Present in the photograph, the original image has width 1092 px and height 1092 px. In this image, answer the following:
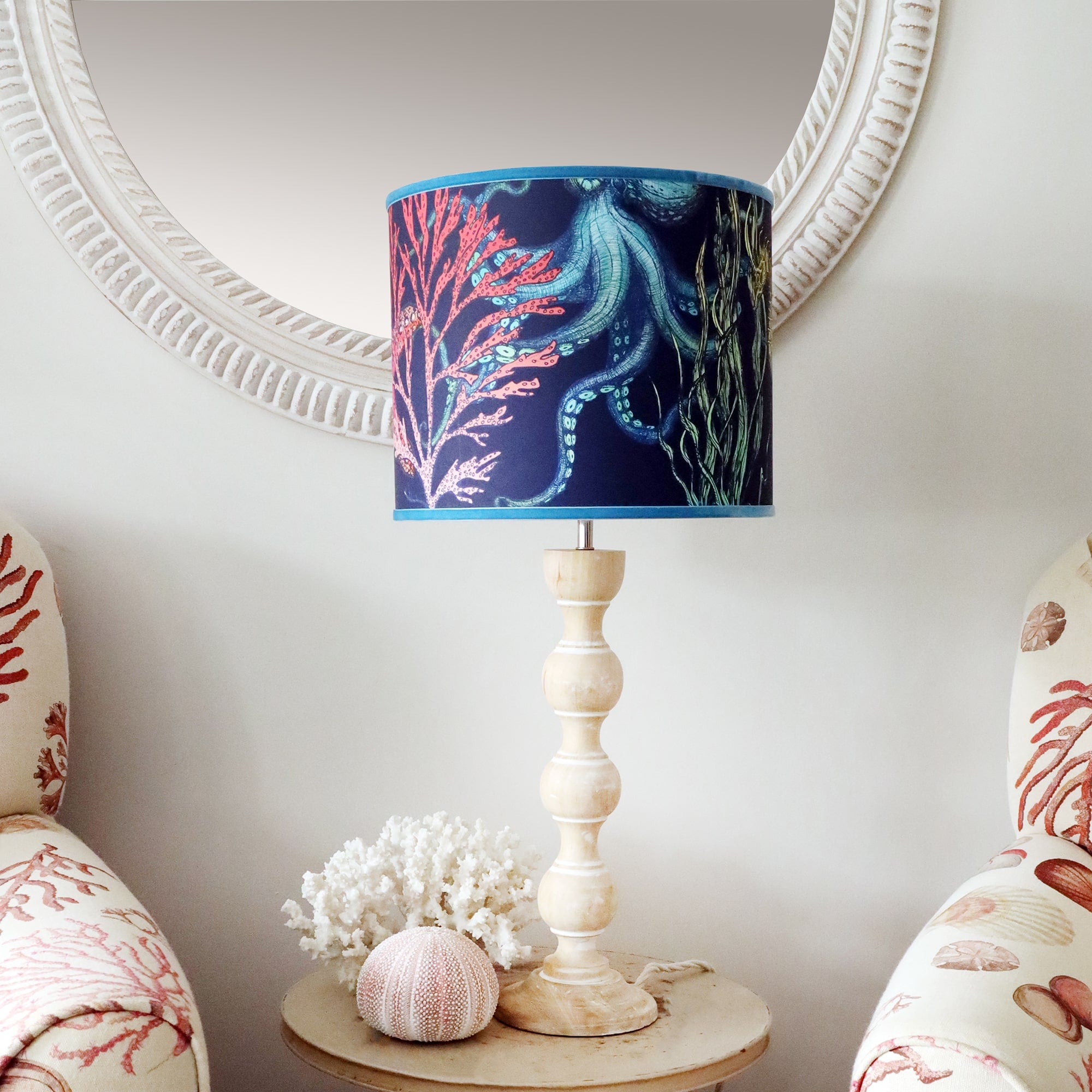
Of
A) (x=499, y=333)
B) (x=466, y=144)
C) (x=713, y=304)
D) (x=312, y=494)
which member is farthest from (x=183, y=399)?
(x=713, y=304)

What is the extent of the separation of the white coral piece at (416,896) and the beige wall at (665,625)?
0.28 meters

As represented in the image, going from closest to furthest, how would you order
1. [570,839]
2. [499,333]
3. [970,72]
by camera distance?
[499,333] < [570,839] < [970,72]

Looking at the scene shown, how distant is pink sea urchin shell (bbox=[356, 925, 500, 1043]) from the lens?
3.29 ft

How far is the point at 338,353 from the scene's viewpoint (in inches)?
53.2

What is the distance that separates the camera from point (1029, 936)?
894mm

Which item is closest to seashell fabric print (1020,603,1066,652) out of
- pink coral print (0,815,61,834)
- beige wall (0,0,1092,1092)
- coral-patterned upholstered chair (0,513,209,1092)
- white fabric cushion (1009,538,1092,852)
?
white fabric cushion (1009,538,1092,852)

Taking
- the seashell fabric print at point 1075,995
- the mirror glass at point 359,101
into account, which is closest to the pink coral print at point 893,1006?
the seashell fabric print at point 1075,995

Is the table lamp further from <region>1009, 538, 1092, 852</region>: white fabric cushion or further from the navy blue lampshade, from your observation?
<region>1009, 538, 1092, 852</region>: white fabric cushion

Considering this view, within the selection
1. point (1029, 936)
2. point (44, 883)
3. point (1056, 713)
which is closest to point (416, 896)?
point (44, 883)

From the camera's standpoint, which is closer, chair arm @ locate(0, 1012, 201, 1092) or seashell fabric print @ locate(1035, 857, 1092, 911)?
chair arm @ locate(0, 1012, 201, 1092)

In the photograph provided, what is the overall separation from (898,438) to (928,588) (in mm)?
183

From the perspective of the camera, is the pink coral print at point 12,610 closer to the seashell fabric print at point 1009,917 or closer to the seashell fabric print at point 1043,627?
the seashell fabric print at point 1009,917

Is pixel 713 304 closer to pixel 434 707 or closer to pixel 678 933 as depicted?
pixel 434 707

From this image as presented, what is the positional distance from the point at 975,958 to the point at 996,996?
0.21ft
